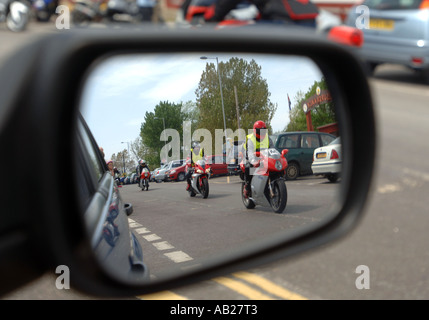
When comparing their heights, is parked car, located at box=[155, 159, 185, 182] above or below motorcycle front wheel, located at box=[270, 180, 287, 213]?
above

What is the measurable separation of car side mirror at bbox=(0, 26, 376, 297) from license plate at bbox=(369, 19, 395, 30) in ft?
33.4

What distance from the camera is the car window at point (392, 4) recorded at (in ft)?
34.6

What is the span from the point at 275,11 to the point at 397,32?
13.7 feet

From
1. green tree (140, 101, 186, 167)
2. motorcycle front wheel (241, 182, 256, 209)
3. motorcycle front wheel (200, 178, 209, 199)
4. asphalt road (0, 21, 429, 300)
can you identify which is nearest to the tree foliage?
green tree (140, 101, 186, 167)

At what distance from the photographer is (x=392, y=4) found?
1092 cm

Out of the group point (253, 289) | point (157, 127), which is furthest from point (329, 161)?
point (253, 289)

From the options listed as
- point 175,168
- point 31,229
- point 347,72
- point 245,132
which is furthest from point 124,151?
point 347,72

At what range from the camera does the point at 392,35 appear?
1085 cm

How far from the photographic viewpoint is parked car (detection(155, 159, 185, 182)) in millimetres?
1151

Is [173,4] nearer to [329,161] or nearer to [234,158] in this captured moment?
[329,161]

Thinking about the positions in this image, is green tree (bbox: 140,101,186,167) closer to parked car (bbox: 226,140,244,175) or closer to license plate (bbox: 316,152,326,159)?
parked car (bbox: 226,140,244,175)
